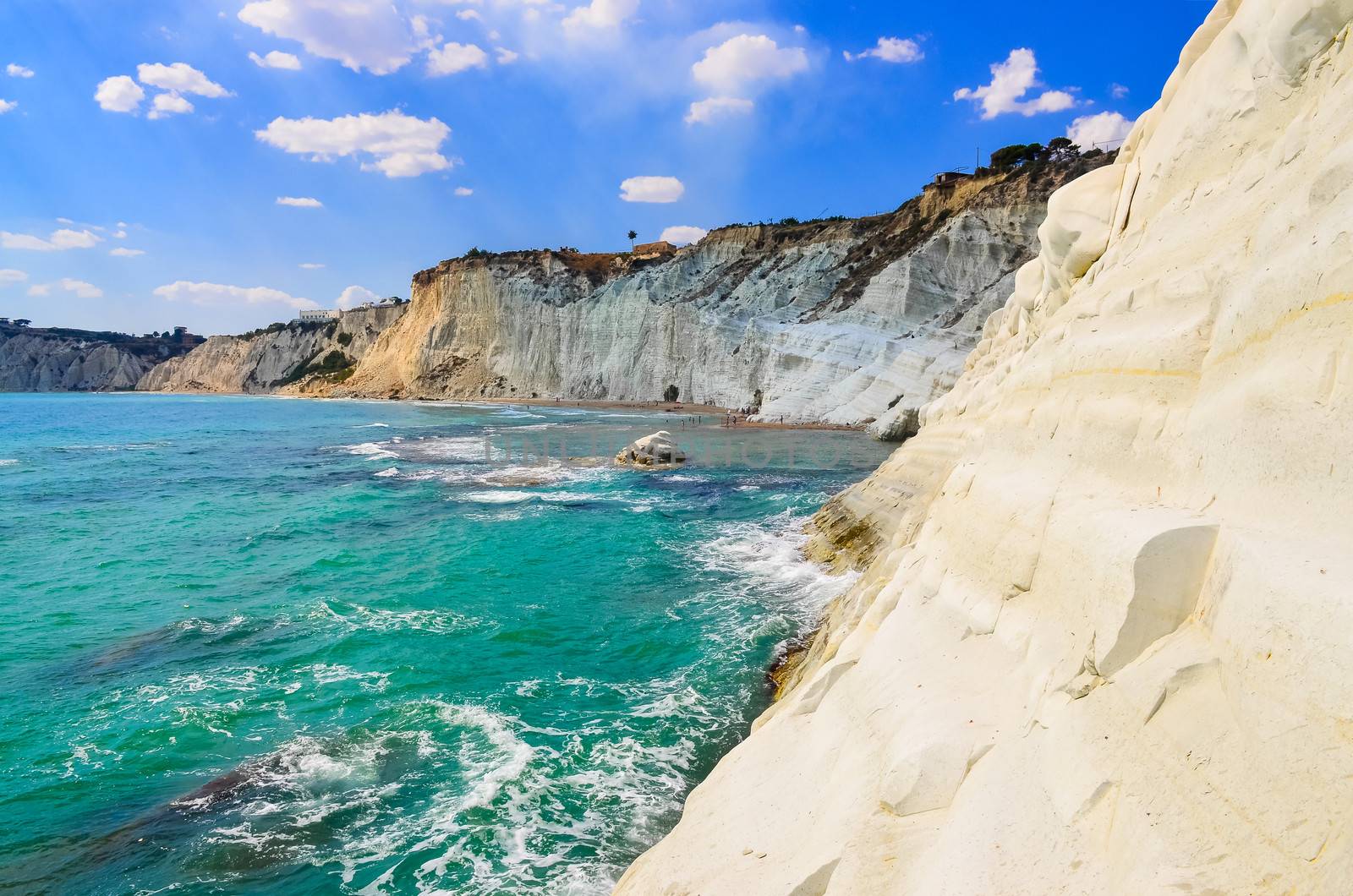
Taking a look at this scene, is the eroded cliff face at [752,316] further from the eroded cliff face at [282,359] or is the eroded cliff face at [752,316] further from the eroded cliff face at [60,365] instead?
the eroded cliff face at [60,365]

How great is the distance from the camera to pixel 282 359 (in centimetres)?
13112

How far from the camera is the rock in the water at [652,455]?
2817 centimetres

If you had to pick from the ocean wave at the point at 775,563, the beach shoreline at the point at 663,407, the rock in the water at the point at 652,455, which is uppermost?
the beach shoreline at the point at 663,407

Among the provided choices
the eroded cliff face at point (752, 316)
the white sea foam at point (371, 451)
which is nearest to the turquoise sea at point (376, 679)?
the white sea foam at point (371, 451)

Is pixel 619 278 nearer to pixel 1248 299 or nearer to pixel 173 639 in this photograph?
pixel 173 639

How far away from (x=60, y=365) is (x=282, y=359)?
6159 cm

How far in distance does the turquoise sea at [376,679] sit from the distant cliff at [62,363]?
543 ft

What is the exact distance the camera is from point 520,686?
9031mm

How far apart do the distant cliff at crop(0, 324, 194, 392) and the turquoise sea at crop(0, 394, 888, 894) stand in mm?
165588

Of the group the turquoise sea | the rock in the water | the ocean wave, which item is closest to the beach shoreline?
the rock in the water

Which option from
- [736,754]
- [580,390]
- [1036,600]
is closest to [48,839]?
[736,754]

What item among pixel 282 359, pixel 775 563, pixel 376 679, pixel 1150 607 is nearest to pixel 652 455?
pixel 775 563

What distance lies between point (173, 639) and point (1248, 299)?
12.9m

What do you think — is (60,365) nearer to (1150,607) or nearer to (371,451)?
(371,451)
